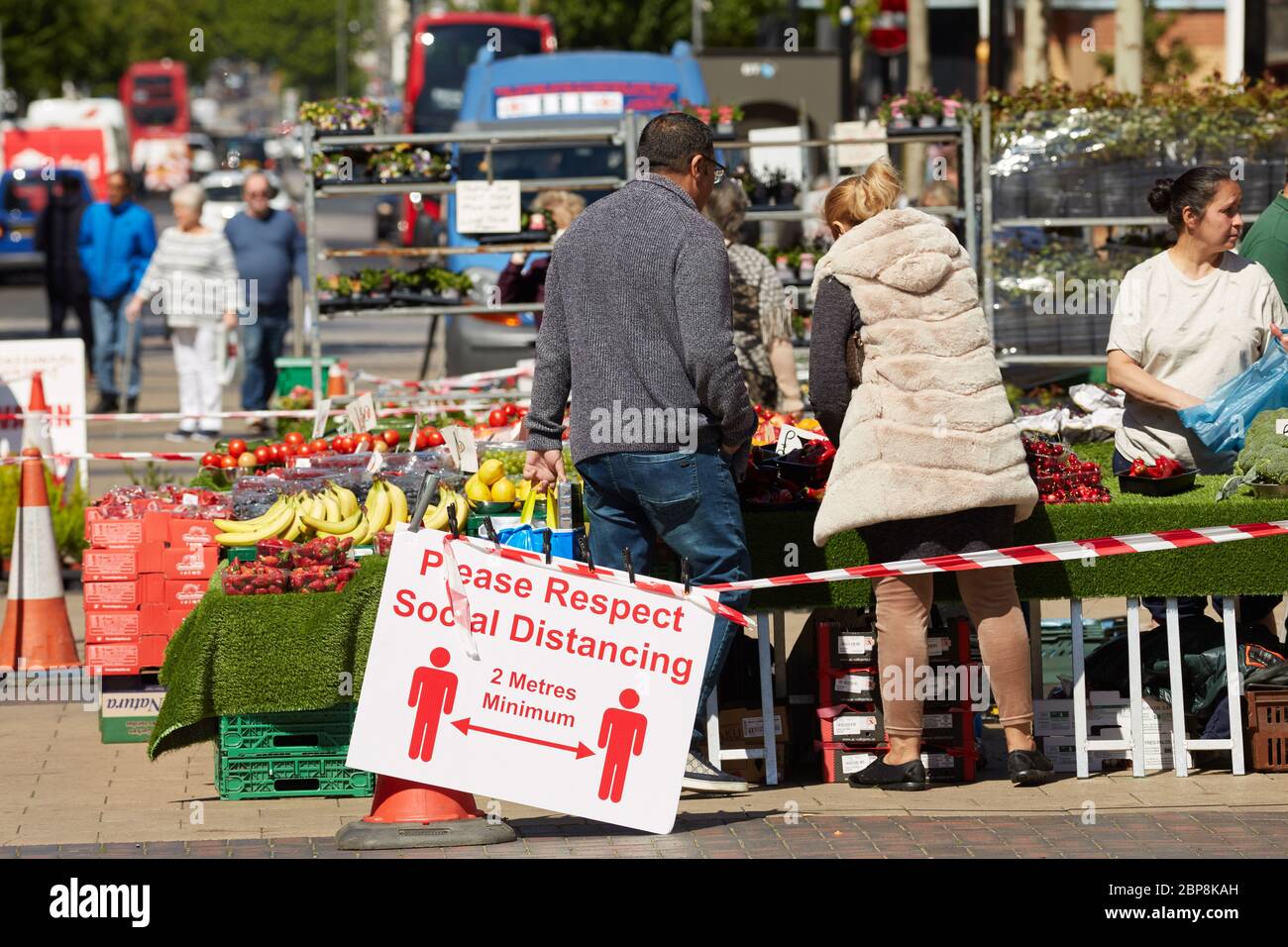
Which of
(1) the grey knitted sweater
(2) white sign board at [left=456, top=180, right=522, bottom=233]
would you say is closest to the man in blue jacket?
(2) white sign board at [left=456, top=180, right=522, bottom=233]

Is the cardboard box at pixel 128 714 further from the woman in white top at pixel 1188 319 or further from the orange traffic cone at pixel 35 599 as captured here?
the woman in white top at pixel 1188 319

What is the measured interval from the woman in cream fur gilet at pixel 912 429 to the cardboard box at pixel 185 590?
252cm

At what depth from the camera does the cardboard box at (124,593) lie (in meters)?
7.88

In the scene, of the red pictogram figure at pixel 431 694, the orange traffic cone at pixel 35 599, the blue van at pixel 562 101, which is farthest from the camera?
the blue van at pixel 562 101

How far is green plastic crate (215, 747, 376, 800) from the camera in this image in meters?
7.09

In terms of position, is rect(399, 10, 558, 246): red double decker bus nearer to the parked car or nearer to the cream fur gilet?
the parked car

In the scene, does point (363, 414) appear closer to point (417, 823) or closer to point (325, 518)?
point (325, 518)

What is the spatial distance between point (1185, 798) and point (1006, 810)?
633 mm

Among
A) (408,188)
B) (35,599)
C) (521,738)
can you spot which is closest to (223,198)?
(408,188)

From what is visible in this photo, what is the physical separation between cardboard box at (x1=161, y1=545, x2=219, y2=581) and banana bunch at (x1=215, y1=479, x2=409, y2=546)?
16cm

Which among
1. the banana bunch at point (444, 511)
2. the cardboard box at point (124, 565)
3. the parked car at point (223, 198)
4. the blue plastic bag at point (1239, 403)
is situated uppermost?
the parked car at point (223, 198)

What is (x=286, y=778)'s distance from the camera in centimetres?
711

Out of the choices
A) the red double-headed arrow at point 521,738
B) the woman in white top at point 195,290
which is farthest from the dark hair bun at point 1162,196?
the woman in white top at point 195,290

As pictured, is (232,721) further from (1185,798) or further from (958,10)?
(958,10)
